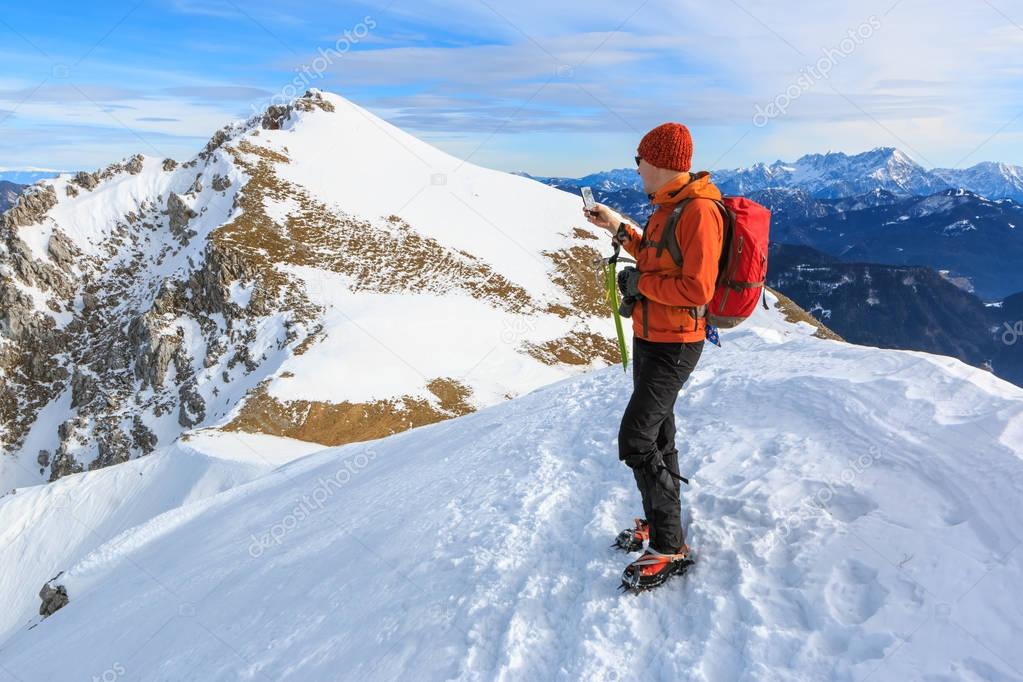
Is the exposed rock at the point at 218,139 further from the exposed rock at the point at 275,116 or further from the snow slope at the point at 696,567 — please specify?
the snow slope at the point at 696,567

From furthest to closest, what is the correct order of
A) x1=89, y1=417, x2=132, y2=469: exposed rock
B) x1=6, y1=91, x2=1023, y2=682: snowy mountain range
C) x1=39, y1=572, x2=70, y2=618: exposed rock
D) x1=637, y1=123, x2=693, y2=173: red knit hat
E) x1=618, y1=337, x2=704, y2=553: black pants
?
x1=89, y1=417, x2=132, y2=469: exposed rock < x1=39, y1=572, x2=70, y2=618: exposed rock < x1=618, y1=337, x2=704, y2=553: black pants < x1=637, y1=123, x2=693, y2=173: red knit hat < x1=6, y1=91, x2=1023, y2=682: snowy mountain range

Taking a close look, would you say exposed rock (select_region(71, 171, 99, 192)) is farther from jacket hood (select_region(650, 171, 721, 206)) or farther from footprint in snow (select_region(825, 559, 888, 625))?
footprint in snow (select_region(825, 559, 888, 625))

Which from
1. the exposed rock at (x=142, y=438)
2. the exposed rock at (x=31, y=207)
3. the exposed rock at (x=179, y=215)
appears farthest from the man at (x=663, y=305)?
the exposed rock at (x=31, y=207)

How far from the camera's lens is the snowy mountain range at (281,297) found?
131 ft

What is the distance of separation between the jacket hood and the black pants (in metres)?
1.19

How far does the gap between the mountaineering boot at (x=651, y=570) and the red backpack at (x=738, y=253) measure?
85.4 inches

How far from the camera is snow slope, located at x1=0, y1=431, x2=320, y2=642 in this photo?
25.1 meters

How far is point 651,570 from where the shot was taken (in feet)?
16.8

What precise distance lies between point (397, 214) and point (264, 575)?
5657 cm

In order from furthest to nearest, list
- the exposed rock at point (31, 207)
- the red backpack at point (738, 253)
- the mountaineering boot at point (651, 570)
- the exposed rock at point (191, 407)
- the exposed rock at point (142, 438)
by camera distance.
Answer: the exposed rock at point (31, 207)
the exposed rock at point (142, 438)
the exposed rock at point (191, 407)
the mountaineering boot at point (651, 570)
the red backpack at point (738, 253)

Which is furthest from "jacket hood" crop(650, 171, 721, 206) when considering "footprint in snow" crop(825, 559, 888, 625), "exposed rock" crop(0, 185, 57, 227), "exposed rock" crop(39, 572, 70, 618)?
"exposed rock" crop(0, 185, 57, 227)

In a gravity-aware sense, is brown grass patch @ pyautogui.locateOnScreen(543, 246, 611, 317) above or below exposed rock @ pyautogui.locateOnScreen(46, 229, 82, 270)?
below

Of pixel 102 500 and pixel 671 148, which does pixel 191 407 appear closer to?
pixel 102 500

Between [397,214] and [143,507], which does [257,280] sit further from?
[143,507]
